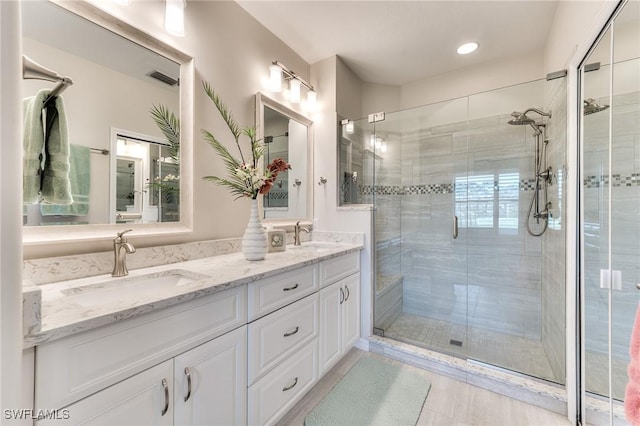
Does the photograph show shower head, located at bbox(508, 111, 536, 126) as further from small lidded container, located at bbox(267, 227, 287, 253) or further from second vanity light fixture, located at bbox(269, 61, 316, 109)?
small lidded container, located at bbox(267, 227, 287, 253)

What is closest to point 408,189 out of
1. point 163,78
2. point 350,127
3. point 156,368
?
point 350,127

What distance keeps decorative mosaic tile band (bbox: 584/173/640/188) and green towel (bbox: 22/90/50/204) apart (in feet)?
8.25

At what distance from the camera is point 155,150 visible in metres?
1.47

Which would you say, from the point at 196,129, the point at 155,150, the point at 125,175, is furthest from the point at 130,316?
the point at 196,129

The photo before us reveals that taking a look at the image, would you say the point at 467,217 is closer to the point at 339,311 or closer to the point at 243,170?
the point at 339,311

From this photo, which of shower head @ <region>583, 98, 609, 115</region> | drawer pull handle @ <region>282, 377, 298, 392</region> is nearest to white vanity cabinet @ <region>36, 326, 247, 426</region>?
drawer pull handle @ <region>282, 377, 298, 392</region>

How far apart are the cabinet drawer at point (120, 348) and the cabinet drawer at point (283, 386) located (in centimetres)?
41

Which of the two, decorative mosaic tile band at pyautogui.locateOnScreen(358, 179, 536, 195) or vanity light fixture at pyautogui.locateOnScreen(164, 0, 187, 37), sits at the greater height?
vanity light fixture at pyautogui.locateOnScreen(164, 0, 187, 37)

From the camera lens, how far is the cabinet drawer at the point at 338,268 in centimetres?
174

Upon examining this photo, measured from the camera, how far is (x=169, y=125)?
5.00 feet

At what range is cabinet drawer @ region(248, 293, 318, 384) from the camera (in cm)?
122

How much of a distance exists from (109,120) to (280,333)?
4.44ft

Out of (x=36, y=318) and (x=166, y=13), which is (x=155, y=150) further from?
(x=36, y=318)

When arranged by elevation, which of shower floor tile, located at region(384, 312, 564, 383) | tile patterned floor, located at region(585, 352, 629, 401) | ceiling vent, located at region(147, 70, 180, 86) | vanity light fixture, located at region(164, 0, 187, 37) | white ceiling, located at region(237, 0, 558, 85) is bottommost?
shower floor tile, located at region(384, 312, 564, 383)
